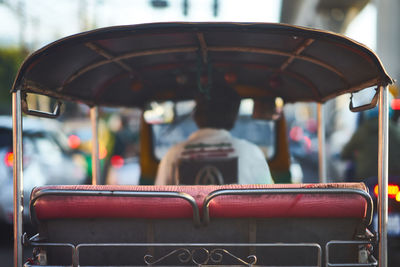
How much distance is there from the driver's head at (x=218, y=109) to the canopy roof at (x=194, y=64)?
163 mm

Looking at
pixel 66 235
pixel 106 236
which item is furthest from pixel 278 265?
pixel 66 235

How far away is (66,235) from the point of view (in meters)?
2.44

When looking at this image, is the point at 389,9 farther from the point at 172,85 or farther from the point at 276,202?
the point at 276,202

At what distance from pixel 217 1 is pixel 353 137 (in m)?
11.0

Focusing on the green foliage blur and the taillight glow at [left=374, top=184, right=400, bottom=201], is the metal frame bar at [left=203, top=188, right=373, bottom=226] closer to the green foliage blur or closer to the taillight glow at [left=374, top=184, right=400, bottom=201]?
the taillight glow at [left=374, top=184, right=400, bottom=201]

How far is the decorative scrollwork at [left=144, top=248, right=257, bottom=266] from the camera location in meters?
2.28

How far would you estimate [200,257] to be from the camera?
241 cm

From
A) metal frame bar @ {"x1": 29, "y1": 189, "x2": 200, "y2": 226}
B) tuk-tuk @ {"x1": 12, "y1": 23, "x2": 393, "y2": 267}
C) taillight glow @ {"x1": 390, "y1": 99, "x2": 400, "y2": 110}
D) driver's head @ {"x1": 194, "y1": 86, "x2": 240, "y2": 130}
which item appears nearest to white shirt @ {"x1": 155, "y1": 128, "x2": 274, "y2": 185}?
driver's head @ {"x1": 194, "y1": 86, "x2": 240, "y2": 130}

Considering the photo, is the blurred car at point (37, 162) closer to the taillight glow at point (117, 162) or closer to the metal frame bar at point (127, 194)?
the taillight glow at point (117, 162)

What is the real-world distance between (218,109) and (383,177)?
1.75m

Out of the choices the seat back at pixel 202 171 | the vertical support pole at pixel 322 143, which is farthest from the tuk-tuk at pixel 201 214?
the vertical support pole at pixel 322 143

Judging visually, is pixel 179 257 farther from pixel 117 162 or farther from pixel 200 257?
pixel 117 162

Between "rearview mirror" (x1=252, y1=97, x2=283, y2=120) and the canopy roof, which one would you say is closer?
the canopy roof

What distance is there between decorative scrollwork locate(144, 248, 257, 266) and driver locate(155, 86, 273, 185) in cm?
107
